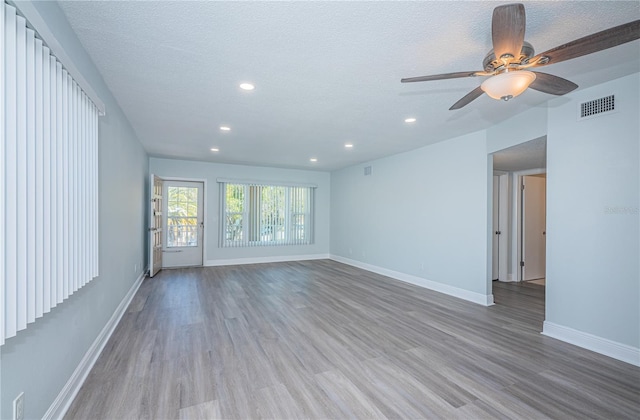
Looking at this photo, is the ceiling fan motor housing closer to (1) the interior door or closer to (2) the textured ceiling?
(2) the textured ceiling

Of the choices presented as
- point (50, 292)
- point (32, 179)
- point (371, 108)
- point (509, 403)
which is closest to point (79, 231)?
Result: point (50, 292)

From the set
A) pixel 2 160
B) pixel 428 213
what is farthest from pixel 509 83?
pixel 428 213

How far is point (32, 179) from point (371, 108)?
2.85 m

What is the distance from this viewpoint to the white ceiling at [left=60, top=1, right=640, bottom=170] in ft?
5.46

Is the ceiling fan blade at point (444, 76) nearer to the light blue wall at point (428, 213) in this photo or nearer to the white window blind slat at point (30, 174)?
the white window blind slat at point (30, 174)

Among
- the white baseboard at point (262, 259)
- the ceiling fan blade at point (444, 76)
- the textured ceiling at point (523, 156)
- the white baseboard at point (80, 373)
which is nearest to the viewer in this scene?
the white baseboard at point (80, 373)

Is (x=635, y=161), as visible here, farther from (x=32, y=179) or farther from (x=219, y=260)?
(x=219, y=260)

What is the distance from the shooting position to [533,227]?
18.0ft

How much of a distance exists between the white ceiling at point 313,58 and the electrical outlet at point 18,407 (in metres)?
2.10

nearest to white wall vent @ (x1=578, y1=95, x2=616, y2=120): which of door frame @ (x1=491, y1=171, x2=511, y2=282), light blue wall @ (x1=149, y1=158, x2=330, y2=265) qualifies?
door frame @ (x1=491, y1=171, x2=511, y2=282)

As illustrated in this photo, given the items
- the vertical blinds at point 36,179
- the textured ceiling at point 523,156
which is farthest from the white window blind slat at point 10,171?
the textured ceiling at point 523,156

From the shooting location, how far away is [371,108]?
123 inches

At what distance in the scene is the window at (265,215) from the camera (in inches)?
267

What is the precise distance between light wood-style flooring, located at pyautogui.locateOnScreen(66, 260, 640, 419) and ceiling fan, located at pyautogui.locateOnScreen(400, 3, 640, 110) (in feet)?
6.80
